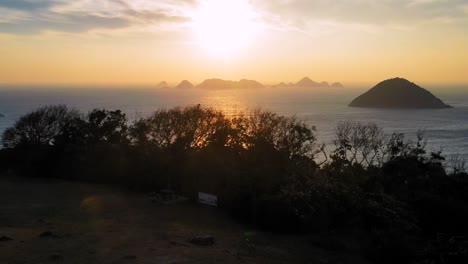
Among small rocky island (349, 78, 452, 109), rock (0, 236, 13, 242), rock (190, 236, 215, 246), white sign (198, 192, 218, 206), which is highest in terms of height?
small rocky island (349, 78, 452, 109)

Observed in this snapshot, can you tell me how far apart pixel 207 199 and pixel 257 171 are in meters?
3.40

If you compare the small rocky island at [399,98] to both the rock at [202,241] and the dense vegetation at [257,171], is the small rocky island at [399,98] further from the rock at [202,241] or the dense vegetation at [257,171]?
the rock at [202,241]

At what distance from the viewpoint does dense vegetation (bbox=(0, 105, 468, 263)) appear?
2078 cm

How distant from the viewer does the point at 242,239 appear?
58.5 feet

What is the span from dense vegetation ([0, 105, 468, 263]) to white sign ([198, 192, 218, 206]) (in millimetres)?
399

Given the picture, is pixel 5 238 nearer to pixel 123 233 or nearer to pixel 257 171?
pixel 123 233

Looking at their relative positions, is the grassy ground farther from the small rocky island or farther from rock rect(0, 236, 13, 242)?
the small rocky island

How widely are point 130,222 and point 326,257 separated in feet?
28.7

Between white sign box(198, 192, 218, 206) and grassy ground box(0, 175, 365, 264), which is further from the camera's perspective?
white sign box(198, 192, 218, 206)

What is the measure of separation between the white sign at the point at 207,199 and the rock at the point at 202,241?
7.60 metres

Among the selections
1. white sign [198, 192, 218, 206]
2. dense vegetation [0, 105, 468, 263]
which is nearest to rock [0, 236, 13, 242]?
dense vegetation [0, 105, 468, 263]

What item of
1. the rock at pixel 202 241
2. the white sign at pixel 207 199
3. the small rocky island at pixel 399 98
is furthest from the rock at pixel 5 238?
the small rocky island at pixel 399 98

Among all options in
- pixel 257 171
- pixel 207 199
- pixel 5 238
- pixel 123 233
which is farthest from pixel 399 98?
pixel 5 238

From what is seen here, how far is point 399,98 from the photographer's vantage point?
152500 mm
